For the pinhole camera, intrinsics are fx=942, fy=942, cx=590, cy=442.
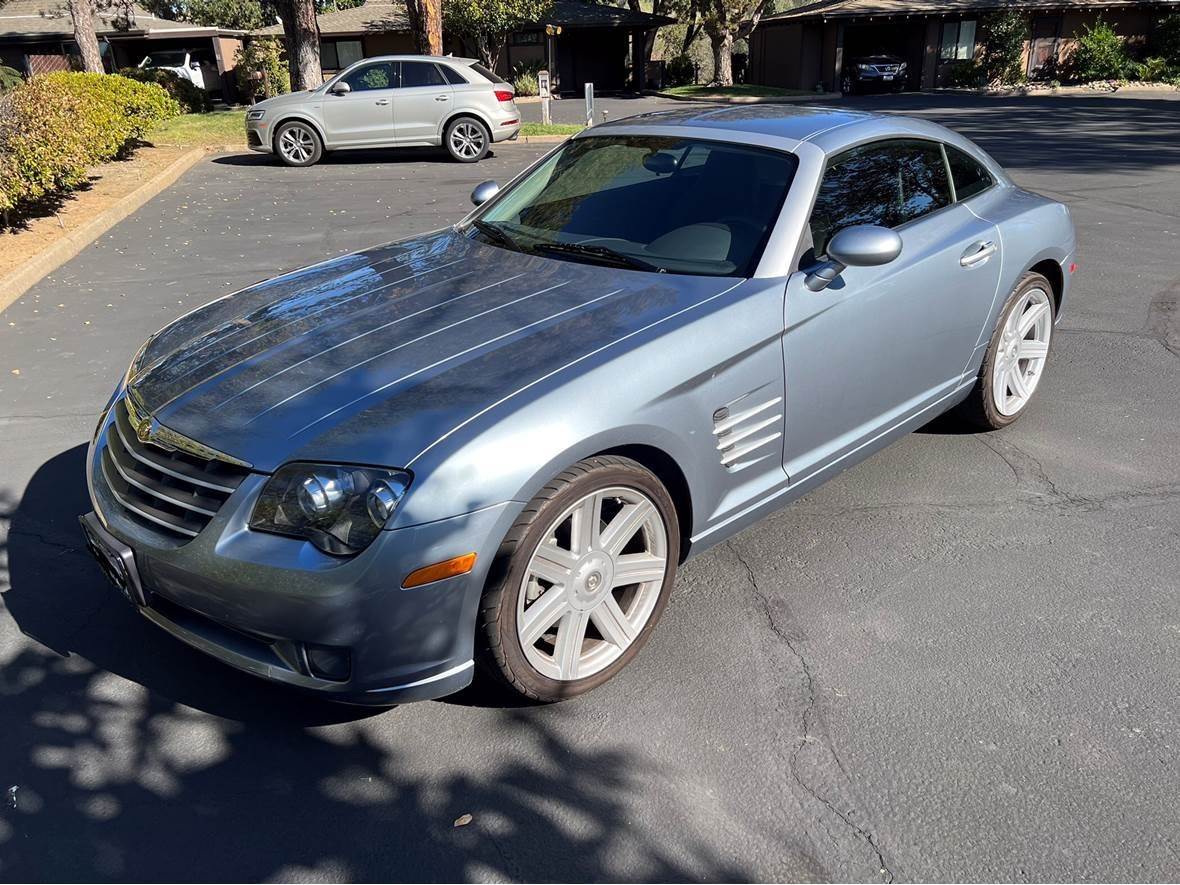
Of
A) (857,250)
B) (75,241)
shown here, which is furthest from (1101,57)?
(857,250)

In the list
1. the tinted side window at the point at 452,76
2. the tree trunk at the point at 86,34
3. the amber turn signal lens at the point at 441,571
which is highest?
the tree trunk at the point at 86,34

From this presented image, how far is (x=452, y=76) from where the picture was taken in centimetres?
1562

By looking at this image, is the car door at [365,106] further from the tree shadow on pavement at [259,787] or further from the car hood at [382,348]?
the tree shadow on pavement at [259,787]

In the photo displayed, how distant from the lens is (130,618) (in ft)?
11.2

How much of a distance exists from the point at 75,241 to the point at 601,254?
811cm

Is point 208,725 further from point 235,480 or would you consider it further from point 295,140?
point 295,140

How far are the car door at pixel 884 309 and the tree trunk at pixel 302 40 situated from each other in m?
18.6

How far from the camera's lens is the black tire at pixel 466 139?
15.7 meters

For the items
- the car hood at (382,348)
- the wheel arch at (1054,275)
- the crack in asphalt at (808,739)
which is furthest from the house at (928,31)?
the crack in asphalt at (808,739)

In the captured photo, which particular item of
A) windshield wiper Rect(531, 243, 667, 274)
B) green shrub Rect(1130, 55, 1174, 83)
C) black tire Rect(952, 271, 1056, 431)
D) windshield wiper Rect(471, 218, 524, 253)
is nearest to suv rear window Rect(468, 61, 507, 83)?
windshield wiper Rect(471, 218, 524, 253)

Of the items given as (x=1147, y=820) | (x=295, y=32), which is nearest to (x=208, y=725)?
(x=1147, y=820)

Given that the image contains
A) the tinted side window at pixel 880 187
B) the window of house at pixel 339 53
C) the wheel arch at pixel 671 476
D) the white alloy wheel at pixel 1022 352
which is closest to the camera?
the wheel arch at pixel 671 476

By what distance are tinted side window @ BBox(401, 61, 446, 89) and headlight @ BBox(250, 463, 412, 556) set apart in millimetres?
14385

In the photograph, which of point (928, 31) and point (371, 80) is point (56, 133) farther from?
point (928, 31)
